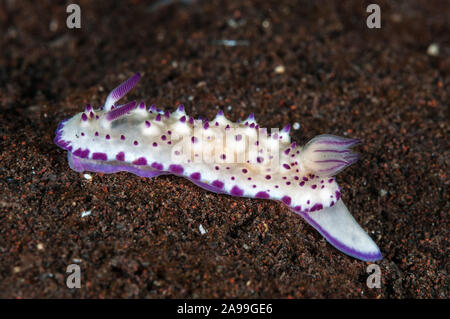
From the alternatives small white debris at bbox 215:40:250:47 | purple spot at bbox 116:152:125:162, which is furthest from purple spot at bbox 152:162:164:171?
small white debris at bbox 215:40:250:47

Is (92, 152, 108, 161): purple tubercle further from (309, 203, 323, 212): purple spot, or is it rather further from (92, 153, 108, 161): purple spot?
(309, 203, 323, 212): purple spot

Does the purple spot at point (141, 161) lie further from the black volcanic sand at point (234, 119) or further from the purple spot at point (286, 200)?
the purple spot at point (286, 200)

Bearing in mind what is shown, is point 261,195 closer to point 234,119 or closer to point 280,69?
point 234,119

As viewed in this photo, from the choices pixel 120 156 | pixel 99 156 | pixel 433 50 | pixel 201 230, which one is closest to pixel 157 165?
pixel 120 156

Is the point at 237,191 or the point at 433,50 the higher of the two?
the point at 433,50

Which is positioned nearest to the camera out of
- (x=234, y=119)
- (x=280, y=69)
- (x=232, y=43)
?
(x=234, y=119)

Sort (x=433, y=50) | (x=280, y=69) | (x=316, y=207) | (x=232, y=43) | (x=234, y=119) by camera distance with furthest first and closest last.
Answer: (x=433, y=50)
(x=232, y=43)
(x=280, y=69)
(x=234, y=119)
(x=316, y=207)

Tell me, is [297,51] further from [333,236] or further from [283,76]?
[333,236]
